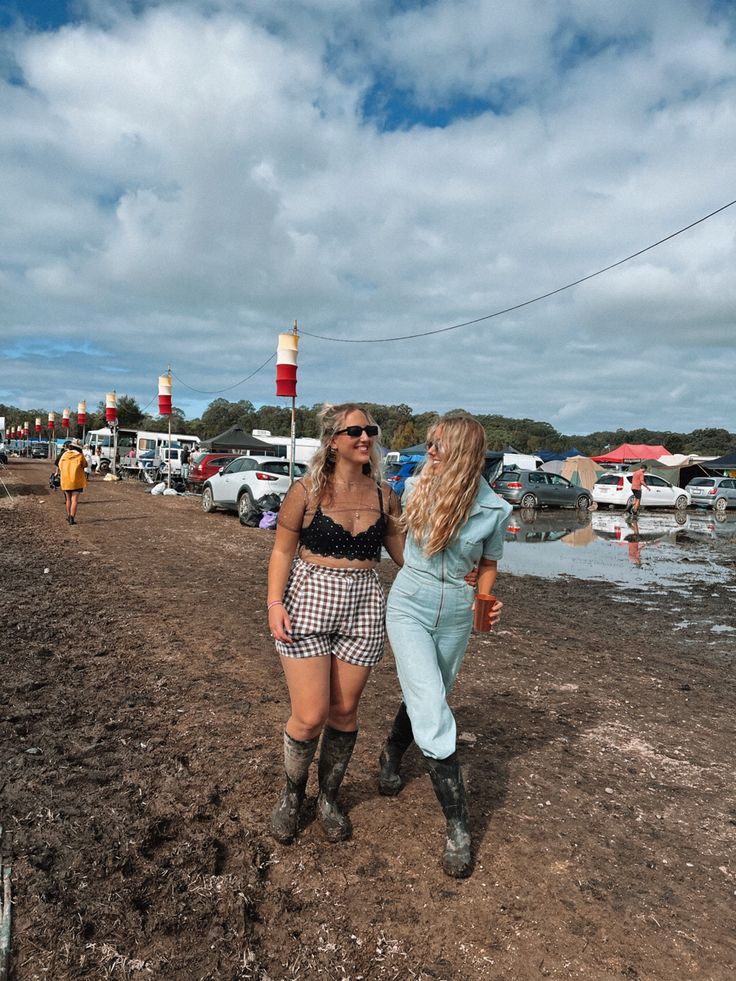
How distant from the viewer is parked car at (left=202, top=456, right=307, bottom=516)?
15.0 metres

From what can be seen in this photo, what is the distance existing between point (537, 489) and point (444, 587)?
21.5 meters

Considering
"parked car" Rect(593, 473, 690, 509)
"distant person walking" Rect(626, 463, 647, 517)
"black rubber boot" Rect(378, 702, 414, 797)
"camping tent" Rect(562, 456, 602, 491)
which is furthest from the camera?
"camping tent" Rect(562, 456, 602, 491)

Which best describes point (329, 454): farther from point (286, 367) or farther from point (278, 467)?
point (278, 467)

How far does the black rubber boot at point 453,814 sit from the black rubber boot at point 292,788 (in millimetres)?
498

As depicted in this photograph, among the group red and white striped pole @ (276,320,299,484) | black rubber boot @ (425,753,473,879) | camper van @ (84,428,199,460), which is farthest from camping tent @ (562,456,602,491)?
black rubber boot @ (425,753,473,879)

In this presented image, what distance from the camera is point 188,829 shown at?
9.02ft

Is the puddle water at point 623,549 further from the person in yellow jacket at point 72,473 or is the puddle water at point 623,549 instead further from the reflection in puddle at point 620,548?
the person in yellow jacket at point 72,473

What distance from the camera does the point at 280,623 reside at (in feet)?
8.34

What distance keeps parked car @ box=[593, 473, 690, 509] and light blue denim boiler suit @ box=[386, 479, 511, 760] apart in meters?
21.9

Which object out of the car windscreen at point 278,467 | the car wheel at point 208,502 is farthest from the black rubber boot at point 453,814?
the car wheel at point 208,502

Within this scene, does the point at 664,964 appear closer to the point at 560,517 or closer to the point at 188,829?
the point at 188,829

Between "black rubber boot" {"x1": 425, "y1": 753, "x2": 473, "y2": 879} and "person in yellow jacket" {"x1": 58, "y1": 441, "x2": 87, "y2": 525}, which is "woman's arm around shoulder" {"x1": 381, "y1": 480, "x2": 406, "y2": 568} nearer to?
"black rubber boot" {"x1": 425, "y1": 753, "x2": 473, "y2": 879}

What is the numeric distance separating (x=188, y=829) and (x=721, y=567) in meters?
11.3

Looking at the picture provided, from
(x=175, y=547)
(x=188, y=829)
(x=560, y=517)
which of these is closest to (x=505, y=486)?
(x=560, y=517)
